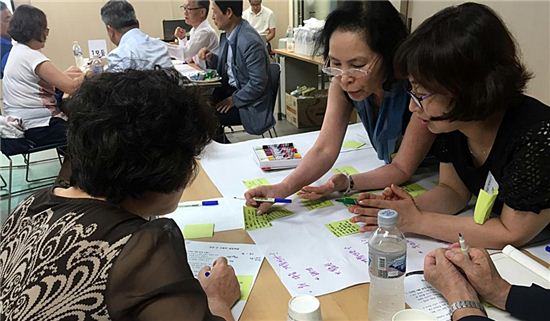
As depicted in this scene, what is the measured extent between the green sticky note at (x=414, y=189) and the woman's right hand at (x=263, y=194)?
397mm

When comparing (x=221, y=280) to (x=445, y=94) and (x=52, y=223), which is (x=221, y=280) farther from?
(x=445, y=94)

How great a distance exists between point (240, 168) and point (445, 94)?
0.84m

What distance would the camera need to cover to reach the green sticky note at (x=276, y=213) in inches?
51.9

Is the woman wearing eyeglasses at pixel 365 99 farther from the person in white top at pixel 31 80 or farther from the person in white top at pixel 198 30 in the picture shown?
the person in white top at pixel 198 30

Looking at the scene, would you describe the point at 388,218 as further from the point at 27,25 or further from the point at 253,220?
the point at 27,25

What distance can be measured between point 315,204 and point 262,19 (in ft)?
17.6

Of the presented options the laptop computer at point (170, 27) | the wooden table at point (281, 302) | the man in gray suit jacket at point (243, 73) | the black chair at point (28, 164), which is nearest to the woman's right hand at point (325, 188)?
the wooden table at point (281, 302)

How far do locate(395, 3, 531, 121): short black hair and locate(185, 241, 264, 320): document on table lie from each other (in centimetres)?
58

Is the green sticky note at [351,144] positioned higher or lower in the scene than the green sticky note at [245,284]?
higher

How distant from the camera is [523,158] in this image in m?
1.02

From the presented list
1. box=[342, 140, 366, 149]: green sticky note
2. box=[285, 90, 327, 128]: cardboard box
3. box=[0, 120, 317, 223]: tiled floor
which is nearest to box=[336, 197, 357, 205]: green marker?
box=[342, 140, 366, 149]: green sticky note

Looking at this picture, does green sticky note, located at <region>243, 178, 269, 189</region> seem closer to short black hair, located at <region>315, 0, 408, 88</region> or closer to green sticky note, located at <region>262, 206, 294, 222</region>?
green sticky note, located at <region>262, 206, 294, 222</region>

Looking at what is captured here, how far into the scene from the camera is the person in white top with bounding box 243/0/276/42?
6273mm

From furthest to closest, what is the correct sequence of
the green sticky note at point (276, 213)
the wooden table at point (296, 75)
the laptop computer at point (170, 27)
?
1. the laptop computer at point (170, 27)
2. the wooden table at point (296, 75)
3. the green sticky note at point (276, 213)
